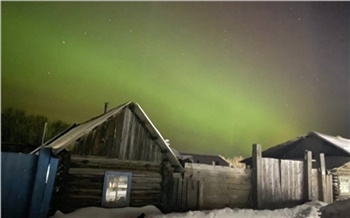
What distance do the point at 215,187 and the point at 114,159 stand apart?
5.40 ft

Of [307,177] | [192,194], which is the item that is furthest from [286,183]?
[192,194]

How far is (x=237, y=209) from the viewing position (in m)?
3.86

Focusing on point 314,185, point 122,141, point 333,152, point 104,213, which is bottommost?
point 104,213

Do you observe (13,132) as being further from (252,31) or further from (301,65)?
(301,65)

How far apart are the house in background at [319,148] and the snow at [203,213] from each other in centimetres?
92

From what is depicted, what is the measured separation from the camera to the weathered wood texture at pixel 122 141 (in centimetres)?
346

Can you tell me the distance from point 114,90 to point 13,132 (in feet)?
5.24

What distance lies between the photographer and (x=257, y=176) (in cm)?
426

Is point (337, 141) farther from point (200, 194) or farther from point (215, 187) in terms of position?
point (200, 194)

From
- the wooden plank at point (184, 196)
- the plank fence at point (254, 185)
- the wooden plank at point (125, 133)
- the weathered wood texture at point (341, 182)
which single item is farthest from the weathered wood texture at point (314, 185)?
the wooden plank at point (125, 133)

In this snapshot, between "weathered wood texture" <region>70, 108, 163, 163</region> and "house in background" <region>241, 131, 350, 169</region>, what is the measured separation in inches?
67.4

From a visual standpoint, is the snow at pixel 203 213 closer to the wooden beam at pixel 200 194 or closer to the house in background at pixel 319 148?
the wooden beam at pixel 200 194

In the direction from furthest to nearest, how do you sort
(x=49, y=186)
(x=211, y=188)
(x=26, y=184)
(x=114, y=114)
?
(x=211, y=188), (x=114, y=114), (x=49, y=186), (x=26, y=184)

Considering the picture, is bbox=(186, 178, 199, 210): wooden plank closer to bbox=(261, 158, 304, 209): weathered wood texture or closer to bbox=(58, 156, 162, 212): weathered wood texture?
bbox=(58, 156, 162, 212): weathered wood texture
